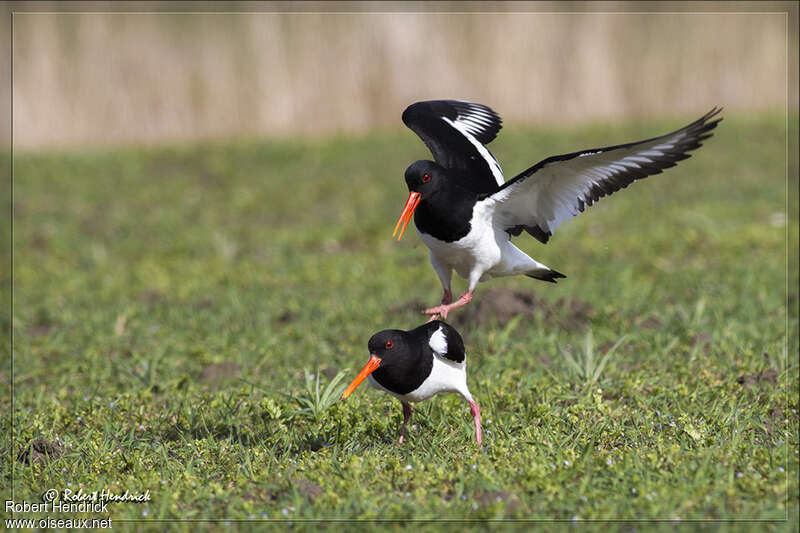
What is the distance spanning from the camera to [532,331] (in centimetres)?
605

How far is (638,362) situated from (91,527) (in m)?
3.29

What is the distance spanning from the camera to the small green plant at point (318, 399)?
437cm

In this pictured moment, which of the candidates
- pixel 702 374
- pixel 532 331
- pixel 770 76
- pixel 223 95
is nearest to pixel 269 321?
pixel 532 331

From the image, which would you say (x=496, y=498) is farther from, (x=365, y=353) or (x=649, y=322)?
(x=649, y=322)

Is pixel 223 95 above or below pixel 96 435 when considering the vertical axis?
above

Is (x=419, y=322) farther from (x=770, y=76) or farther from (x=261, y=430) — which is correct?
(x=770, y=76)

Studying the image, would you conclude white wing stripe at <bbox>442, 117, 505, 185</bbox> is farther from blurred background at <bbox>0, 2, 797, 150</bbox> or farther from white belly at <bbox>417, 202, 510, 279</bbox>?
blurred background at <bbox>0, 2, 797, 150</bbox>

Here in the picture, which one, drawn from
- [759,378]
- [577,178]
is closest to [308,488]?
[577,178]

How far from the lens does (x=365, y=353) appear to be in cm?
578

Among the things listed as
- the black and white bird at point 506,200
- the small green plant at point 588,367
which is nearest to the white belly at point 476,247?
the black and white bird at point 506,200

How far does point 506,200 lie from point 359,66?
1033 cm

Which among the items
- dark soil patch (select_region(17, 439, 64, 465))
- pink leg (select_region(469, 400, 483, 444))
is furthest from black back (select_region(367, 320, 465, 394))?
dark soil patch (select_region(17, 439, 64, 465))

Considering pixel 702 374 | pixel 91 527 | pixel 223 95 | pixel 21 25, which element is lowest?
pixel 91 527

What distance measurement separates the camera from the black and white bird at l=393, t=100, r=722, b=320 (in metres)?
3.81
